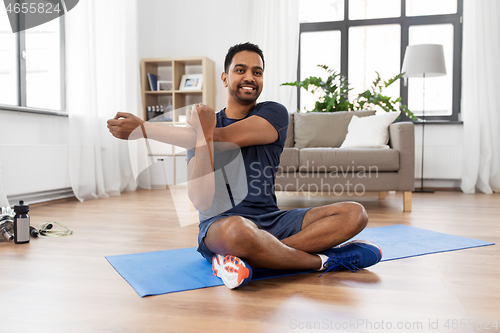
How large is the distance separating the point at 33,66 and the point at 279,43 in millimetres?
2507

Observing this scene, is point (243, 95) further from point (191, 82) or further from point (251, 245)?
point (191, 82)

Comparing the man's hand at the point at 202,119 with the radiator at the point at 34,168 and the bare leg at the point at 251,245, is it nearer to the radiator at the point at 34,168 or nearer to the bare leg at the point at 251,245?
the bare leg at the point at 251,245

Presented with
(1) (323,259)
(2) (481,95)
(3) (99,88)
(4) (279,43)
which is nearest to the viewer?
(1) (323,259)

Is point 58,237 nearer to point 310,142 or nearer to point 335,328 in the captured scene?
point 335,328

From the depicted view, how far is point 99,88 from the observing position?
397cm

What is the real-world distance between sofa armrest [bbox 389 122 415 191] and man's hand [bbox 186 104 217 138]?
2.05m

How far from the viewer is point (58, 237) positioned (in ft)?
6.96

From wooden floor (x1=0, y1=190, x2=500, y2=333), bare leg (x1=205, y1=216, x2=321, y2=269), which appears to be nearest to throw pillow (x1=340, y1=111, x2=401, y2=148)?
wooden floor (x1=0, y1=190, x2=500, y2=333)

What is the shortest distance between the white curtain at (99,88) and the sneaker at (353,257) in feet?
8.80

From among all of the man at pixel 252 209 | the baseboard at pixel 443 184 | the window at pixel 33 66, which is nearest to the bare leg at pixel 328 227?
the man at pixel 252 209

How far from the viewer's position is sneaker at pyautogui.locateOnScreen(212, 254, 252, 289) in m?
1.26

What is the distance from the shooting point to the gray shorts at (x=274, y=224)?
144cm

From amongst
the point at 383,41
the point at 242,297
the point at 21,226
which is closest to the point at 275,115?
the point at 242,297

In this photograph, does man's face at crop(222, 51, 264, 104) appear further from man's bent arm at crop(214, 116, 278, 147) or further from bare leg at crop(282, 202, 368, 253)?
bare leg at crop(282, 202, 368, 253)
